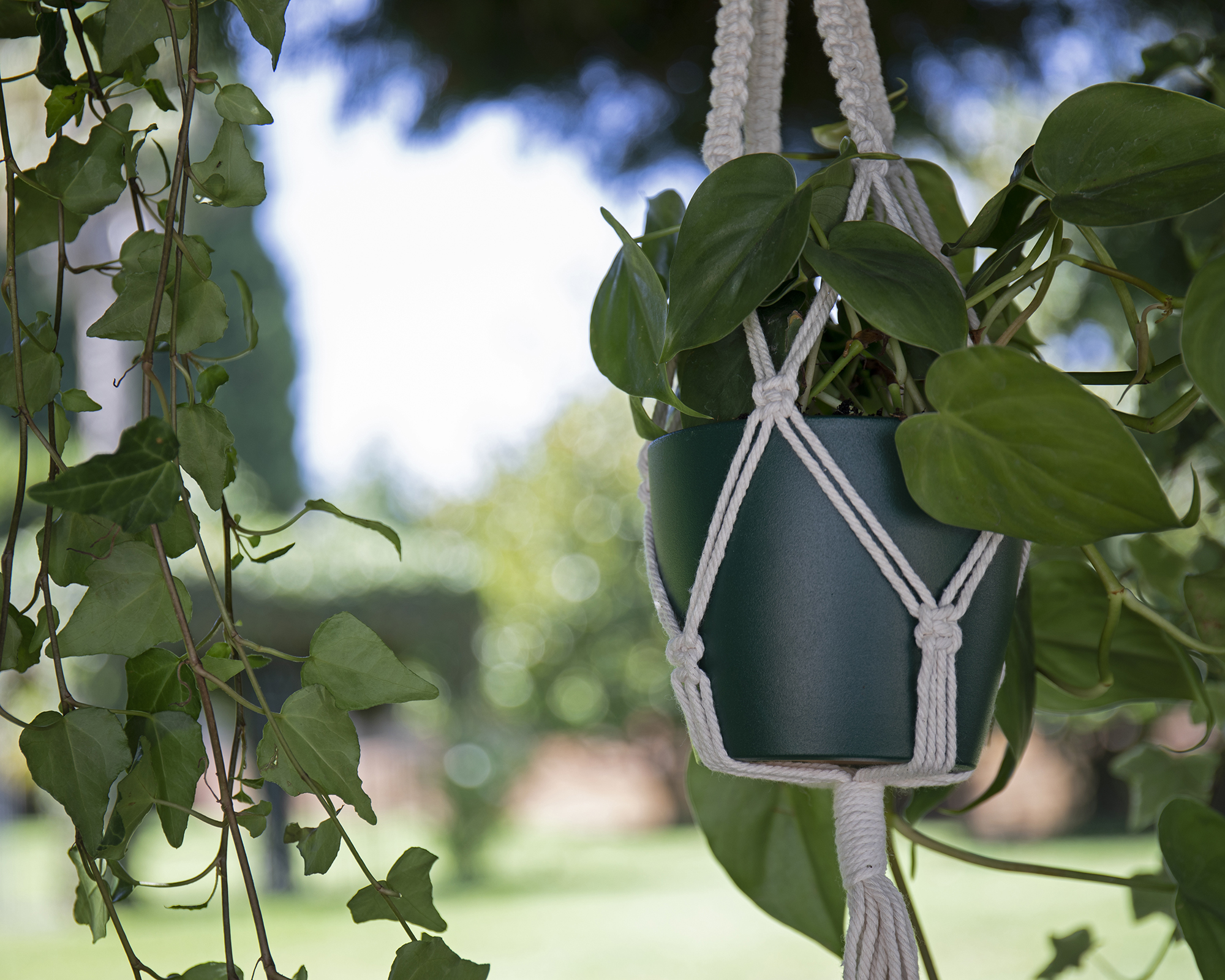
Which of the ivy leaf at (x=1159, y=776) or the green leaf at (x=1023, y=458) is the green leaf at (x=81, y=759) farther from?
the ivy leaf at (x=1159, y=776)

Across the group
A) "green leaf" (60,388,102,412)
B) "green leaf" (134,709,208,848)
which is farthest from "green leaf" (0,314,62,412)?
"green leaf" (134,709,208,848)

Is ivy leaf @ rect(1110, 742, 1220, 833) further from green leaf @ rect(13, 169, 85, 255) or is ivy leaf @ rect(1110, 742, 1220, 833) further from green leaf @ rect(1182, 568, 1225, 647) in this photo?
green leaf @ rect(13, 169, 85, 255)

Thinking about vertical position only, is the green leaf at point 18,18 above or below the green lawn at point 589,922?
above

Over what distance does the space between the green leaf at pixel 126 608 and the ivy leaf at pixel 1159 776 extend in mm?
522

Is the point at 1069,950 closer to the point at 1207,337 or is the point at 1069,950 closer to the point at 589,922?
the point at 1207,337

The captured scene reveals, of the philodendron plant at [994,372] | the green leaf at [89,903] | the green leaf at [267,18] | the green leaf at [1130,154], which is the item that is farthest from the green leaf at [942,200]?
the green leaf at [89,903]

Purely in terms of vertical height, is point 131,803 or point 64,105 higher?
point 64,105

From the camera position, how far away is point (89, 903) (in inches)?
12.0

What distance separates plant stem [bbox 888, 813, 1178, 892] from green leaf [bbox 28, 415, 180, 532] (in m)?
0.28

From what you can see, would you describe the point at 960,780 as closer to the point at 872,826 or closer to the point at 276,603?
the point at 872,826

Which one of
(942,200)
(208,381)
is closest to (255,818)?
(208,381)

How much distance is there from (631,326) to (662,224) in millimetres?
113

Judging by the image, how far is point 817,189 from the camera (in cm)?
31

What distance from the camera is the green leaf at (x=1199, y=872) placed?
33 centimetres
